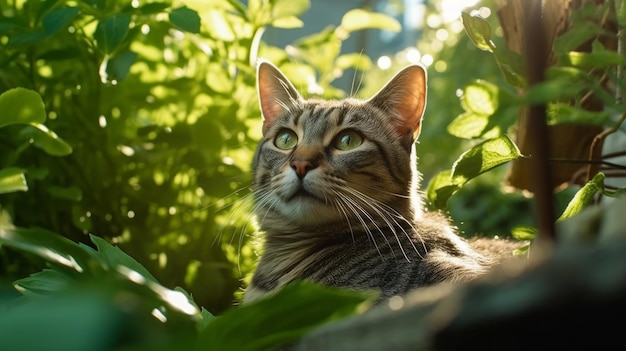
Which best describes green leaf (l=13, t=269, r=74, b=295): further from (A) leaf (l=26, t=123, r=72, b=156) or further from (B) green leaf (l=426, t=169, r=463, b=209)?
(B) green leaf (l=426, t=169, r=463, b=209)

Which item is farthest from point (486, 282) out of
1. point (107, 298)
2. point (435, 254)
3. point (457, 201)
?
point (457, 201)

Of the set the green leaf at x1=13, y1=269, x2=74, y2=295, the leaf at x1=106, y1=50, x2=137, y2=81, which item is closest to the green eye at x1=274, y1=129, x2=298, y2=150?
the leaf at x1=106, y1=50, x2=137, y2=81

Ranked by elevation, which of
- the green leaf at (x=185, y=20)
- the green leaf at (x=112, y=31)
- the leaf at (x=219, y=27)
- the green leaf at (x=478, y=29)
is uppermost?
the green leaf at (x=478, y=29)

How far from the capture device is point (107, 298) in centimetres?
32

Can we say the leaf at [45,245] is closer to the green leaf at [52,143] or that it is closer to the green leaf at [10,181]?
the green leaf at [10,181]

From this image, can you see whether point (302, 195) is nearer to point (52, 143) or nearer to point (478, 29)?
point (52, 143)

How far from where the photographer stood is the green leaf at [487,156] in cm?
80

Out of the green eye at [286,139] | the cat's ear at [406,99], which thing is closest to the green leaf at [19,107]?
the green eye at [286,139]

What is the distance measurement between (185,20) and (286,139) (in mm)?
444

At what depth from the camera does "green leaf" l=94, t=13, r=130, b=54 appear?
1.11m

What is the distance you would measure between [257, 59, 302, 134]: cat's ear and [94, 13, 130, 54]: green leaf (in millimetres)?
400

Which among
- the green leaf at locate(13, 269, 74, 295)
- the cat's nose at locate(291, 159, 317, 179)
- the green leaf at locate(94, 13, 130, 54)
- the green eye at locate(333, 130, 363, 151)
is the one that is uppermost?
the green leaf at locate(94, 13, 130, 54)

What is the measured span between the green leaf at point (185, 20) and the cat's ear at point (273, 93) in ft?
1.22

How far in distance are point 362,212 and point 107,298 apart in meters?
0.97
